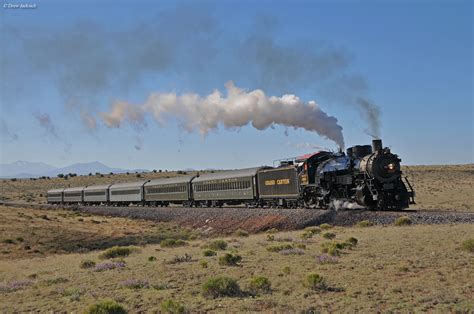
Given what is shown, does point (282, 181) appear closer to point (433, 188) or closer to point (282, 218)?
point (282, 218)

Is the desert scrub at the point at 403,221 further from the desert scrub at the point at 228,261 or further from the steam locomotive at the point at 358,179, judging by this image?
the desert scrub at the point at 228,261

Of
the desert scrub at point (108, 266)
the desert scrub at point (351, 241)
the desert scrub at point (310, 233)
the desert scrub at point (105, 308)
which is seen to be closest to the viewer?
the desert scrub at point (105, 308)

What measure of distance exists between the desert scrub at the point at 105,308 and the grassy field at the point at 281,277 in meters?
0.76

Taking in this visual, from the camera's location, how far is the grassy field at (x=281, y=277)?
40.0ft

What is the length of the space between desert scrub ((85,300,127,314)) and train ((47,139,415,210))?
64.8ft

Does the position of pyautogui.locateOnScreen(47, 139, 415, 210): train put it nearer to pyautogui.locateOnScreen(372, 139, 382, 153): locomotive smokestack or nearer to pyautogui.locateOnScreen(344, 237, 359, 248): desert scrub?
pyautogui.locateOnScreen(372, 139, 382, 153): locomotive smokestack

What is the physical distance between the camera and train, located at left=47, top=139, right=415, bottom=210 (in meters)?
29.0

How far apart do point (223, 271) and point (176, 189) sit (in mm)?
43533

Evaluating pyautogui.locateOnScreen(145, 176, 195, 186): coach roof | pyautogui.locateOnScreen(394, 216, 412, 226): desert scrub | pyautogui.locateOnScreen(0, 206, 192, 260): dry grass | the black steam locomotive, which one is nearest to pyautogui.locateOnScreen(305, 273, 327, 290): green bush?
pyautogui.locateOnScreen(394, 216, 412, 226): desert scrub

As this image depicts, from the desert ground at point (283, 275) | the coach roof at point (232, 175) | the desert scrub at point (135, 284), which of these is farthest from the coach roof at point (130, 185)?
the desert scrub at point (135, 284)

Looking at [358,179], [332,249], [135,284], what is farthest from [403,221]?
[135,284]

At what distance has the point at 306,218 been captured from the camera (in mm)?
30328

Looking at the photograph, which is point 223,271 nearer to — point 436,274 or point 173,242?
point 436,274

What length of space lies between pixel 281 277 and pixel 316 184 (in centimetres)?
1913
